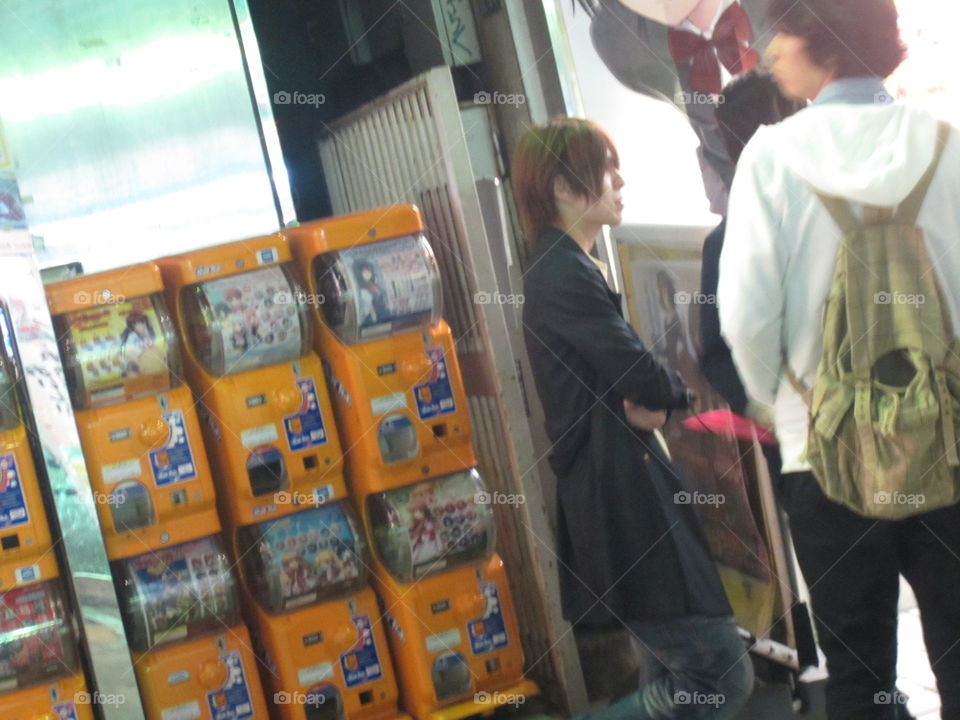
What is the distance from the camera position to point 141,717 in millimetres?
3004

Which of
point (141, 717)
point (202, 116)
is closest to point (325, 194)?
point (202, 116)

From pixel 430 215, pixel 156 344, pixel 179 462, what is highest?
pixel 430 215

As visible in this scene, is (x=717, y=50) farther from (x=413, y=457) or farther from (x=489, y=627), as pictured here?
(x=489, y=627)

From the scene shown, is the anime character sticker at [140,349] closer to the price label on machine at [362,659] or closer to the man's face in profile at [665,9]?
the price label on machine at [362,659]

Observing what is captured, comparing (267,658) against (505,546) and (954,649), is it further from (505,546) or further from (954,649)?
(954,649)

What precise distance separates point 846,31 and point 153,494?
208 cm

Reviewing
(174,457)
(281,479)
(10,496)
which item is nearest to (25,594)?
(10,496)

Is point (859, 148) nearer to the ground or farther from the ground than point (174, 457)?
farther from the ground

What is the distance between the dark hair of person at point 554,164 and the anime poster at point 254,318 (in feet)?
2.45

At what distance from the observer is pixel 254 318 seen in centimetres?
306

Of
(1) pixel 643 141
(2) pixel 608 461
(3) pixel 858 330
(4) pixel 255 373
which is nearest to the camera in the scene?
(3) pixel 858 330

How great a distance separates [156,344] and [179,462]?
1.08 feet

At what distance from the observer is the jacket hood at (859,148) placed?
2109mm

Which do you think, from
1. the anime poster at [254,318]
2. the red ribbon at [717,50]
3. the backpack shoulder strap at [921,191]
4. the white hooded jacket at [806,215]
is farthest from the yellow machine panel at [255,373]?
the backpack shoulder strap at [921,191]
